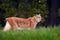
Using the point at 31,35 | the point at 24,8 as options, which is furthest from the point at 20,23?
the point at 24,8

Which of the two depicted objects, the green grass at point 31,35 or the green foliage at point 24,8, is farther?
the green foliage at point 24,8

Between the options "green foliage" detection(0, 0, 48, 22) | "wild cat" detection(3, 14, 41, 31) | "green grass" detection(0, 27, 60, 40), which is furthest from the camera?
"green foliage" detection(0, 0, 48, 22)

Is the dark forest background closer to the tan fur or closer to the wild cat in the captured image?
the tan fur

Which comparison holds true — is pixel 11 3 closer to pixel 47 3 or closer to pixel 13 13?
pixel 13 13

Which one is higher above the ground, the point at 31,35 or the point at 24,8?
the point at 31,35

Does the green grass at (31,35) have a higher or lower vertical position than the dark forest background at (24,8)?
higher

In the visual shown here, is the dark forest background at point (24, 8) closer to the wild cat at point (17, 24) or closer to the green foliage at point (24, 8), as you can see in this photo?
the green foliage at point (24, 8)

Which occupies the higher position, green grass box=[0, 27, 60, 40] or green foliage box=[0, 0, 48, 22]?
green grass box=[0, 27, 60, 40]

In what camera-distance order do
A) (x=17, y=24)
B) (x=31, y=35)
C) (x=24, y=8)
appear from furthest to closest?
(x=24, y=8)
(x=17, y=24)
(x=31, y=35)

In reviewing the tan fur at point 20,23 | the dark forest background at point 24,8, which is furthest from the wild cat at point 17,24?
the dark forest background at point 24,8

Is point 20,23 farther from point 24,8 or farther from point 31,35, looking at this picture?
point 24,8

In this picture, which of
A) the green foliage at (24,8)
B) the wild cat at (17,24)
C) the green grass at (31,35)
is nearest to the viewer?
the green grass at (31,35)

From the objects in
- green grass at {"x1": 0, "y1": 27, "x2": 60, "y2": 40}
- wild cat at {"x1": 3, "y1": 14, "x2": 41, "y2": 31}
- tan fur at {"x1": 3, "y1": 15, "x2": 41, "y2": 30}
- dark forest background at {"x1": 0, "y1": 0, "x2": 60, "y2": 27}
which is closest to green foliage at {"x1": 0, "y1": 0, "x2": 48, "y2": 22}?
dark forest background at {"x1": 0, "y1": 0, "x2": 60, "y2": 27}

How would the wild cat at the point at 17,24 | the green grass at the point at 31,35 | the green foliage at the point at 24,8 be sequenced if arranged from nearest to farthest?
1. the green grass at the point at 31,35
2. the wild cat at the point at 17,24
3. the green foliage at the point at 24,8
